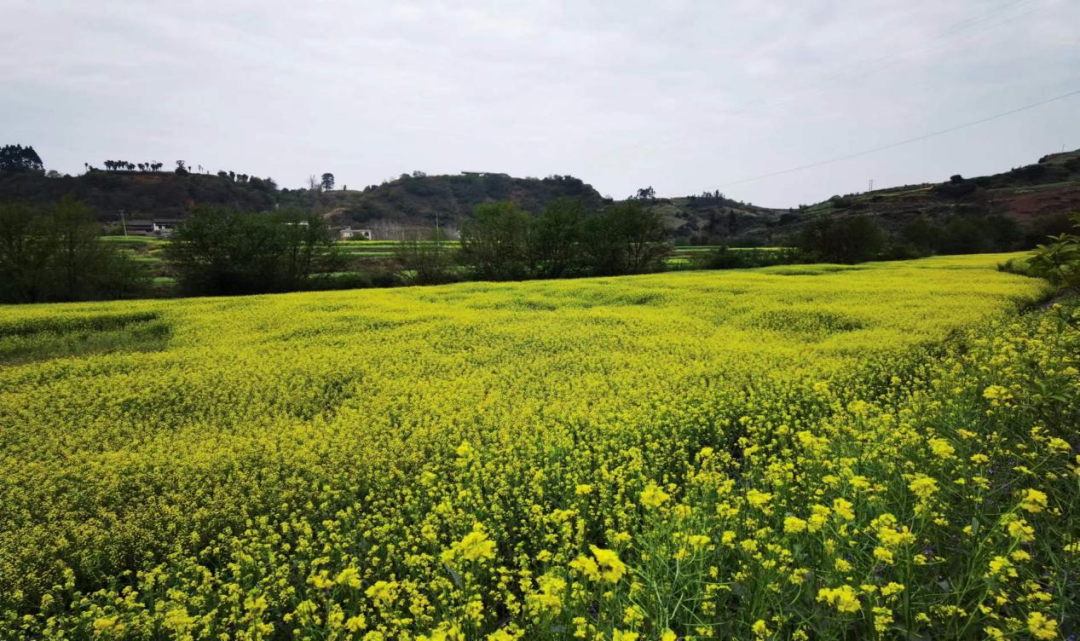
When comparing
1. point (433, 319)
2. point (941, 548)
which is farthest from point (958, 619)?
point (433, 319)

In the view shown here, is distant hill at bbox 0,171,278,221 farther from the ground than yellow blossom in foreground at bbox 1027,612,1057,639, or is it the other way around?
distant hill at bbox 0,171,278,221

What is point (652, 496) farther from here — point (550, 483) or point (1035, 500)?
point (550, 483)

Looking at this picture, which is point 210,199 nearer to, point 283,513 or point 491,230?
point 491,230

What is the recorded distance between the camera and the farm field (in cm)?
264

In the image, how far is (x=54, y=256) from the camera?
73.7ft

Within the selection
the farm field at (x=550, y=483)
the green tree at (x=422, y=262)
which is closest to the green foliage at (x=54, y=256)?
the farm field at (x=550, y=483)

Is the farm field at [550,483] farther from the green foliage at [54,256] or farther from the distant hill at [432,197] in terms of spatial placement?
the distant hill at [432,197]

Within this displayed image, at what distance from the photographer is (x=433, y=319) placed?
47.9ft

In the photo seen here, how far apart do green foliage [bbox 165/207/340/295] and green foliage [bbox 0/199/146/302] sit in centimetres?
298

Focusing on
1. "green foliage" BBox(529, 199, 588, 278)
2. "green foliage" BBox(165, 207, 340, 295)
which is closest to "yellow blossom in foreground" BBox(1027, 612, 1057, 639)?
"green foliage" BBox(165, 207, 340, 295)

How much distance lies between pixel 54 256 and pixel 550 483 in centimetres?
2908

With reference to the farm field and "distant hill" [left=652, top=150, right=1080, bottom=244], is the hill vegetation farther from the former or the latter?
the farm field

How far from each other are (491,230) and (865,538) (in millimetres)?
31179

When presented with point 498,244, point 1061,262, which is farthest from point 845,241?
point 1061,262
